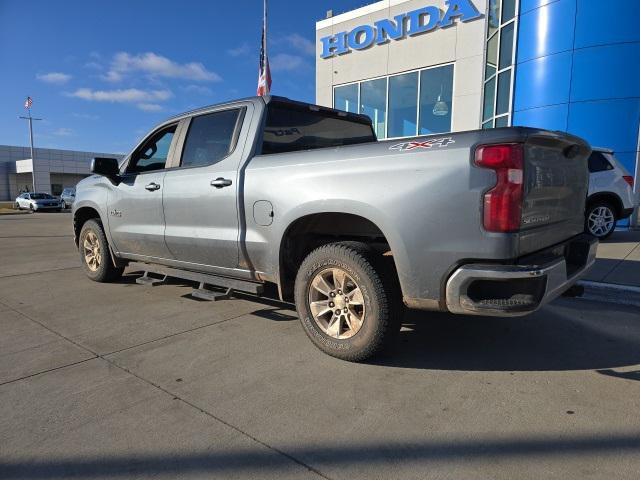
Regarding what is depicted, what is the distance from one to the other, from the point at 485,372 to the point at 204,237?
260 centimetres

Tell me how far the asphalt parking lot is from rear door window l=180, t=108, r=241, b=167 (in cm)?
155

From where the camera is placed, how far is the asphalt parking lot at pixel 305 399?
6.96 ft

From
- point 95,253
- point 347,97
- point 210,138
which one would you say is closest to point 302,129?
point 210,138

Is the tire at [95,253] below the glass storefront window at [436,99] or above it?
below

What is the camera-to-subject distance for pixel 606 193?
27.6ft

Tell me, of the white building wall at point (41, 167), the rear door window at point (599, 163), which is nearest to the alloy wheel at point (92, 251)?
the rear door window at point (599, 163)

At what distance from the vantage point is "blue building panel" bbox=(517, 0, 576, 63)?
11109 mm

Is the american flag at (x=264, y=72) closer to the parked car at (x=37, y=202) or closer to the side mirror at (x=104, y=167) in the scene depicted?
the side mirror at (x=104, y=167)

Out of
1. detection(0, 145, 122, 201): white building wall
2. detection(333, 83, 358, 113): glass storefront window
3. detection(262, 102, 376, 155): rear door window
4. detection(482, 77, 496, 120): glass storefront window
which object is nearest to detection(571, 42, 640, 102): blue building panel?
detection(482, 77, 496, 120): glass storefront window

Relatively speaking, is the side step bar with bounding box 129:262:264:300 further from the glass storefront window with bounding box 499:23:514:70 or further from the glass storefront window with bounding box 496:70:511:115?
the glass storefront window with bounding box 499:23:514:70

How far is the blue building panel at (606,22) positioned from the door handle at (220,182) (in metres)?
11.0

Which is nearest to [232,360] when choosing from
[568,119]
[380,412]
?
[380,412]

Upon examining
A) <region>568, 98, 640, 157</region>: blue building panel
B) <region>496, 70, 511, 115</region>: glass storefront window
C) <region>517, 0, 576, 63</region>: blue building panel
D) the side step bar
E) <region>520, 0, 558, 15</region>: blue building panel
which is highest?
<region>520, 0, 558, 15</region>: blue building panel

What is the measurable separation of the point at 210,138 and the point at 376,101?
514 inches
